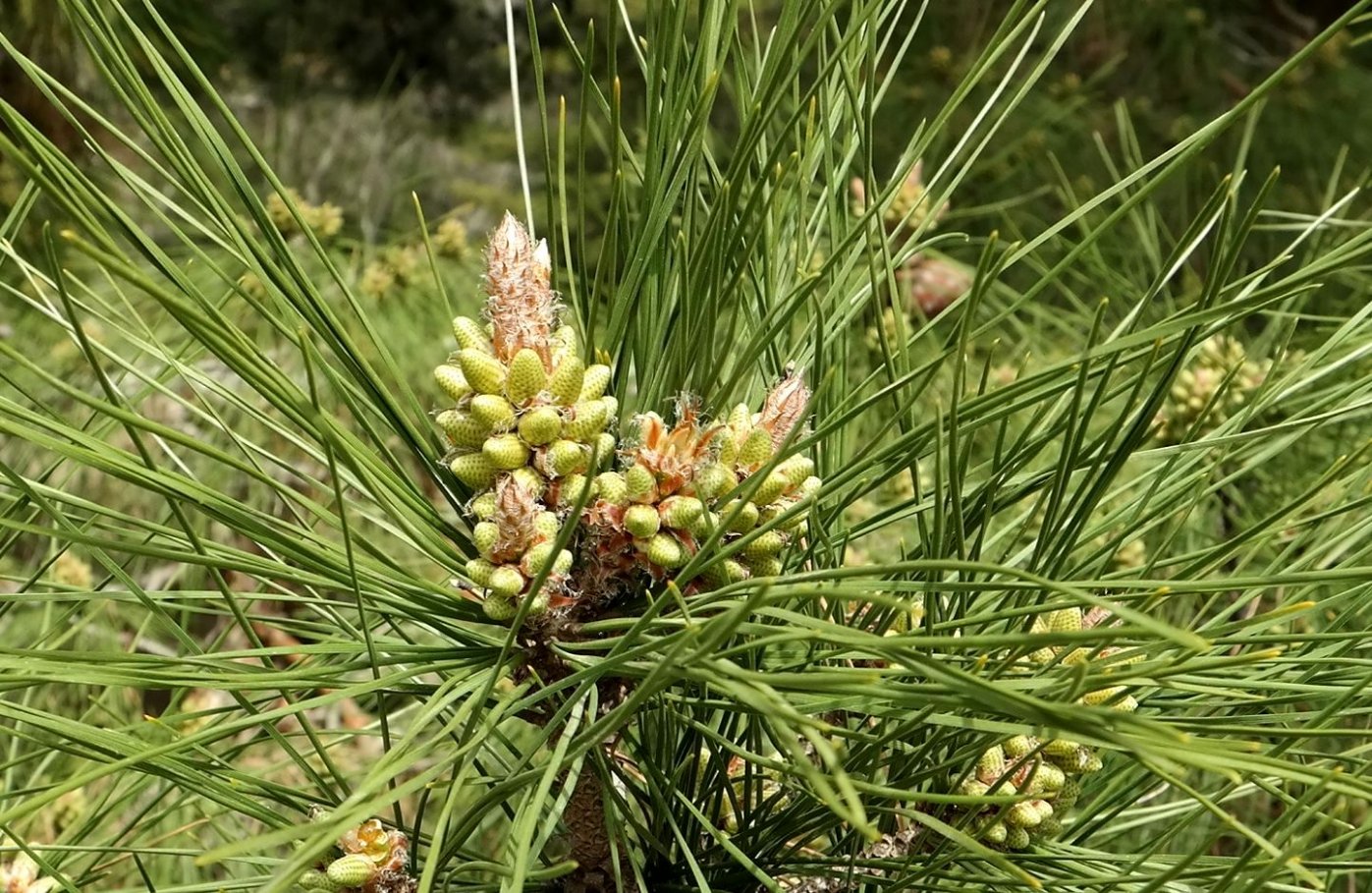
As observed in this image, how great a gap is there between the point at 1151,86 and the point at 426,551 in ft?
6.07

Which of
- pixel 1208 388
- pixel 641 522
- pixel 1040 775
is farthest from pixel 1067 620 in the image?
pixel 1208 388

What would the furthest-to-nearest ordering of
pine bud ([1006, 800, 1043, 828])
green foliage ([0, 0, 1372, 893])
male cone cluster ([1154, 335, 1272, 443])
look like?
1. male cone cluster ([1154, 335, 1272, 443])
2. pine bud ([1006, 800, 1043, 828])
3. green foliage ([0, 0, 1372, 893])

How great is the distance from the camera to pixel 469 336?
0.37 metres

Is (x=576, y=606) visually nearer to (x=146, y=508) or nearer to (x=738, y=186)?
(x=738, y=186)

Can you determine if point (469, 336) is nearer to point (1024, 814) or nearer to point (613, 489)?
point (613, 489)

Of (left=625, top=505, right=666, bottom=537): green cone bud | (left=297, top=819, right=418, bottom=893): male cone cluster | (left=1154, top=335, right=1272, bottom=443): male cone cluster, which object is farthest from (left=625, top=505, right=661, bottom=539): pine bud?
(left=1154, top=335, right=1272, bottom=443): male cone cluster

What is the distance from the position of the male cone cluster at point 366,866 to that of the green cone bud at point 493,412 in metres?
0.13

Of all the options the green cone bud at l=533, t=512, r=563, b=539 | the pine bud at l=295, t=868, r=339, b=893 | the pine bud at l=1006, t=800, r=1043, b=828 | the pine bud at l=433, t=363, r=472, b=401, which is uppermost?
the pine bud at l=433, t=363, r=472, b=401

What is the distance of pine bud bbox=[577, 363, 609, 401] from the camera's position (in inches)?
14.4

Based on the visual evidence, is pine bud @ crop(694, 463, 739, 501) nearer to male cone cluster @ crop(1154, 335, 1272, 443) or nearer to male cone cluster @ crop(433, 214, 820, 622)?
male cone cluster @ crop(433, 214, 820, 622)

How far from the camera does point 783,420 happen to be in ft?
1.20

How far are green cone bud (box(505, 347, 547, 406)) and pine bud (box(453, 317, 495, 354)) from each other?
0.01 metres

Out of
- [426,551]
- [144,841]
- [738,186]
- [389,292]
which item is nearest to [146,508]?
[389,292]

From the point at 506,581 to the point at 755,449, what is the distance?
82 mm
